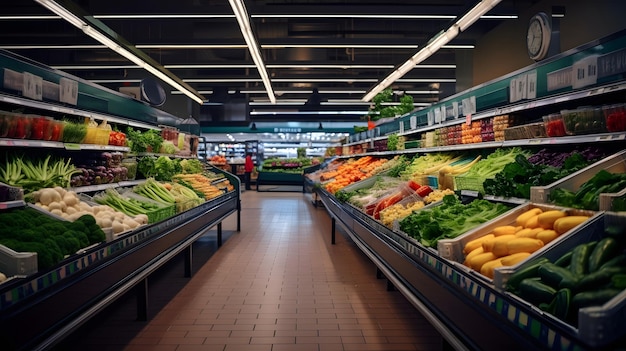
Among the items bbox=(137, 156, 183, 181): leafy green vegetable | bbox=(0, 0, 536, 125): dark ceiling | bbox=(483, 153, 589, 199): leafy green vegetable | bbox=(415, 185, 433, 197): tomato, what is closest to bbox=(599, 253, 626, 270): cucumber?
bbox=(483, 153, 589, 199): leafy green vegetable

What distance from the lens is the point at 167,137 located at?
24.9 ft

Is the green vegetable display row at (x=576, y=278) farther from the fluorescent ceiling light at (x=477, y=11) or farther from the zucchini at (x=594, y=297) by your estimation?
the fluorescent ceiling light at (x=477, y=11)

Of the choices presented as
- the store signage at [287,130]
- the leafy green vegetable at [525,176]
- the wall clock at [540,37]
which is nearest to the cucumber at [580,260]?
the leafy green vegetable at [525,176]

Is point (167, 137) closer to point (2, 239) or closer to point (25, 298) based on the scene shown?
point (2, 239)

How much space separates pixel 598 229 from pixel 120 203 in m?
3.85

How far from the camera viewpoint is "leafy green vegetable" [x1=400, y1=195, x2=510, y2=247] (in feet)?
10.6

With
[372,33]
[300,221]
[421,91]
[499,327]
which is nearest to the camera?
[499,327]

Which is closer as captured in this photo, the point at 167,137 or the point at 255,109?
the point at 167,137

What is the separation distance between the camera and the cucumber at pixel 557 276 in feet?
5.94

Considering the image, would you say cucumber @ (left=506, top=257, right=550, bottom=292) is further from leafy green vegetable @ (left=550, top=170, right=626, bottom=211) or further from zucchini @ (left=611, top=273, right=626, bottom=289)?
leafy green vegetable @ (left=550, top=170, right=626, bottom=211)

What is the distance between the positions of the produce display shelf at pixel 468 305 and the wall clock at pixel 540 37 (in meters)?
2.61

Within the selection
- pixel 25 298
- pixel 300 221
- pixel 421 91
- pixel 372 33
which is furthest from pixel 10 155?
pixel 421 91

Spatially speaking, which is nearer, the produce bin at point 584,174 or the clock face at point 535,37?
the produce bin at point 584,174

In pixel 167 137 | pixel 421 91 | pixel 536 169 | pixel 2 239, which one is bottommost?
pixel 2 239
